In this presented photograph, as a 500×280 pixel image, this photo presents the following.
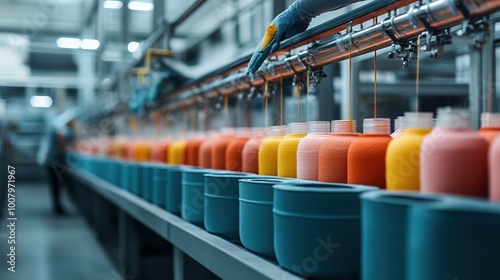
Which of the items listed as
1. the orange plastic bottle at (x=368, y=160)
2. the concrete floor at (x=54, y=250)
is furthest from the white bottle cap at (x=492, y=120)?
the concrete floor at (x=54, y=250)

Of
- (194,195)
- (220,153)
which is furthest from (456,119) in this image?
(220,153)

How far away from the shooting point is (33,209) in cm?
838

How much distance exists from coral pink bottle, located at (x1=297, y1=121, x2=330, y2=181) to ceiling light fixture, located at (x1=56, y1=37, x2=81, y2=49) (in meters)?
8.41

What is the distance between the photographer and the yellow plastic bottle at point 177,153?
278 cm

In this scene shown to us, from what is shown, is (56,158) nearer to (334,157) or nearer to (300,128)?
(300,128)

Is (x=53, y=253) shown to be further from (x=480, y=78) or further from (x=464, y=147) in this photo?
(x=464, y=147)

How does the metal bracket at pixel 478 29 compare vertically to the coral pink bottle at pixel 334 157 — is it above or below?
above

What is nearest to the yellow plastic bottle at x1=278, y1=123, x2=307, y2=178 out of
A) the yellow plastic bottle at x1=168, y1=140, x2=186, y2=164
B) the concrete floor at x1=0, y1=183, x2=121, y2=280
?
the yellow plastic bottle at x1=168, y1=140, x2=186, y2=164

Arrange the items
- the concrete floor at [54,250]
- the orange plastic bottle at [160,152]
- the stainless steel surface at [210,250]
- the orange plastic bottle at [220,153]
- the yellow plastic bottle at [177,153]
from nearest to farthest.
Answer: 1. the stainless steel surface at [210,250]
2. the orange plastic bottle at [220,153]
3. the yellow plastic bottle at [177,153]
4. the orange plastic bottle at [160,152]
5. the concrete floor at [54,250]

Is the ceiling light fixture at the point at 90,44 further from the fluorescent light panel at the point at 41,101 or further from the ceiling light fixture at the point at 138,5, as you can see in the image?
the fluorescent light panel at the point at 41,101

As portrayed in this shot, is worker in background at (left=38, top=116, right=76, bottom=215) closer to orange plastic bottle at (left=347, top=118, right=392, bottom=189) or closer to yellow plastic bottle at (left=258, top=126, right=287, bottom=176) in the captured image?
yellow plastic bottle at (left=258, top=126, right=287, bottom=176)

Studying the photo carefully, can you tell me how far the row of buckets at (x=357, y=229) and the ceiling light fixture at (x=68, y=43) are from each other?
8.23 metres

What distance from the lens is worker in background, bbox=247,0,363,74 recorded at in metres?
1.54

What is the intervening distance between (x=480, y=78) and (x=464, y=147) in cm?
263
